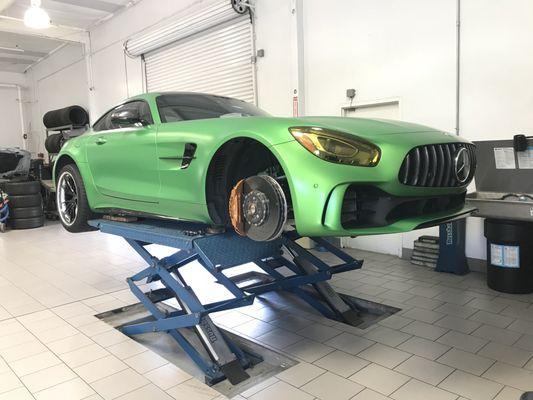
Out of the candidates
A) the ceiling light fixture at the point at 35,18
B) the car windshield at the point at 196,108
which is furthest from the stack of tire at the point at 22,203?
the car windshield at the point at 196,108

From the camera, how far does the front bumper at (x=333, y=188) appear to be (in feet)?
5.81

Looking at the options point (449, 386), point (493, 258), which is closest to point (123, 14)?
point (493, 258)

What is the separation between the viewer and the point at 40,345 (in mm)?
2723

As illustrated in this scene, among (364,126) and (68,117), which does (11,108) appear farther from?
(364,126)

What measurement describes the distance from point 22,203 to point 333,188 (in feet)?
24.1

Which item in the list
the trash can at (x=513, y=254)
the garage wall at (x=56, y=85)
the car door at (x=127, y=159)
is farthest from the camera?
the garage wall at (x=56, y=85)

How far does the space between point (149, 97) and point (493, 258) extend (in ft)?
9.51

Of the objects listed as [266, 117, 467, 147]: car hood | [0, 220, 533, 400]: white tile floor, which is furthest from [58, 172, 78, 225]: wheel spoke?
[266, 117, 467, 147]: car hood

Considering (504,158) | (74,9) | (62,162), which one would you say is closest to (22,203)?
(74,9)

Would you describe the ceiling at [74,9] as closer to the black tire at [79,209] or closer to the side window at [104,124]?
the side window at [104,124]

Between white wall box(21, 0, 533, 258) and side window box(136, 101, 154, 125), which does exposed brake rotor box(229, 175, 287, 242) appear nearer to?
side window box(136, 101, 154, 125)

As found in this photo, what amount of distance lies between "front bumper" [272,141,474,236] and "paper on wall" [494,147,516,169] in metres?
1.68

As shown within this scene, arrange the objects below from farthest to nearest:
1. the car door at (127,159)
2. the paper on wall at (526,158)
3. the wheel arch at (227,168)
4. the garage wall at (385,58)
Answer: the garage wall at (385,58) < the paper on wall at (526,158) < the car door at (127,159) < the wheel arch at (227,168)

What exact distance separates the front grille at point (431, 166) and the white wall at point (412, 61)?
5.95 feet
